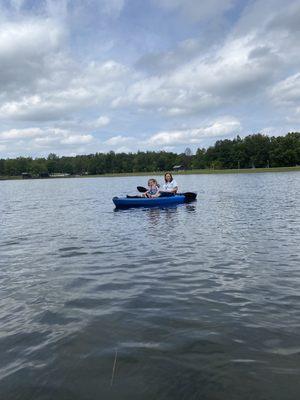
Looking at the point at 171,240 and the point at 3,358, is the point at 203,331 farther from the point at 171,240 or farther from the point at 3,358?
the point at 171,240

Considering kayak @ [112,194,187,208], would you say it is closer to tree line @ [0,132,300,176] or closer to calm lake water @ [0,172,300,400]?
calm lake water @ [0,172,300,400]

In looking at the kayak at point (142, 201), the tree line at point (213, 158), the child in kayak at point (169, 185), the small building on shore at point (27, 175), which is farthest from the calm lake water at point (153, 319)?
the small building on shore at point (27, 175)

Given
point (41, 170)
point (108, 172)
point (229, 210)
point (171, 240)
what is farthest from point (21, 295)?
point (41, 170)

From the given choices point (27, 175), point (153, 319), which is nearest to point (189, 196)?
point (153, 319)

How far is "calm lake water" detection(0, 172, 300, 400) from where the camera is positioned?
4.56m

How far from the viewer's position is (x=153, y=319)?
6.39 meters

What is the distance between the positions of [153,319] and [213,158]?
458 feet

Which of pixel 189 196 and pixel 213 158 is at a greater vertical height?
pixel 213 158

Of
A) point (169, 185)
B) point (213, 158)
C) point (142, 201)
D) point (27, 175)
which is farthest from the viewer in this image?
point (27, 175)

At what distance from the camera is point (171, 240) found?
42.9 feet

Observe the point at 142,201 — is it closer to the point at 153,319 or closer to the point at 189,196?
the point at 189,196

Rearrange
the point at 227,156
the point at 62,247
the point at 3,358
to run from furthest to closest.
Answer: the point at 227,156
the point at 62,247
the point at 3,358

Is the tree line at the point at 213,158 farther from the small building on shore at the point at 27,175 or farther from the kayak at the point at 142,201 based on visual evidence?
the kayak at the point at 142,201

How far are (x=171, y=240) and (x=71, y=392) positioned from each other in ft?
29.0
